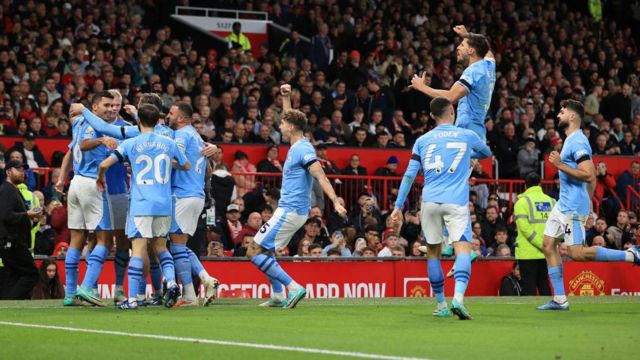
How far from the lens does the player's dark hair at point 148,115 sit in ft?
41.3

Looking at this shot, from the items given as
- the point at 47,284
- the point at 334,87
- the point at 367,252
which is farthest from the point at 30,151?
the point at 334,87

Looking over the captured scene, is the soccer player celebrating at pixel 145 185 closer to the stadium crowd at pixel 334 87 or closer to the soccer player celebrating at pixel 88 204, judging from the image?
the soccer player celebrating at pixel 88 204

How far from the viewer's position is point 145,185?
1255 cm

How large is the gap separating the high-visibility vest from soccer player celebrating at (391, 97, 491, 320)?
283 inches

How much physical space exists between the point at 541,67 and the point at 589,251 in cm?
1840

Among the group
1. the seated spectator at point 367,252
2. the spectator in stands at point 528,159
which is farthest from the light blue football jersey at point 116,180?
the spectator in stands at point 528,159

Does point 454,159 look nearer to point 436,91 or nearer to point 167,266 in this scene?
point 436,91

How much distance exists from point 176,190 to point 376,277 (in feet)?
22.4

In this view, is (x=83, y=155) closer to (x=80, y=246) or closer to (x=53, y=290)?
(x=80, y=246)

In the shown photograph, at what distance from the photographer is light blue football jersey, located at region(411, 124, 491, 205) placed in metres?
11.8

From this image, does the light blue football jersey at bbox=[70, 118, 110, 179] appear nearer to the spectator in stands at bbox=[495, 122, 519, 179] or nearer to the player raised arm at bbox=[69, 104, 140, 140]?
the player raised arm at bbox=[69, 104, 140, 140]

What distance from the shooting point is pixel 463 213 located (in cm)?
1176

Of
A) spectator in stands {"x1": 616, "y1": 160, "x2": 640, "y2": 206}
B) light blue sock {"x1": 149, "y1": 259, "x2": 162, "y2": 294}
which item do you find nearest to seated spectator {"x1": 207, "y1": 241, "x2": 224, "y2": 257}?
light blue sock {"x1": 149, "y1": 259, "x2": 162, "y2": 294}

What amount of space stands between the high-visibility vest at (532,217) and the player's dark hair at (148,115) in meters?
8.10
